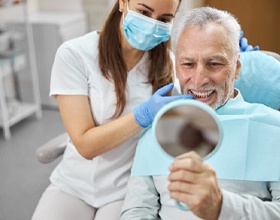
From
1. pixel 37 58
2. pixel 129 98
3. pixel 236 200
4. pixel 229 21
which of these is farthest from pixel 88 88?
pixel 37 58

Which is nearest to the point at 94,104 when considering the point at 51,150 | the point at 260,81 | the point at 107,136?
the point at 107,136

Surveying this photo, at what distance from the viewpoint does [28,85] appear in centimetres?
402

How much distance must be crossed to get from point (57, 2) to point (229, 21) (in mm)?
3118

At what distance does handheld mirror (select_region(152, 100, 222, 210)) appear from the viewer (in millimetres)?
768

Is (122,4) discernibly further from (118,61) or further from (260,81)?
(260,81)

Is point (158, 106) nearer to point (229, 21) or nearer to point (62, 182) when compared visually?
point (229, 21)

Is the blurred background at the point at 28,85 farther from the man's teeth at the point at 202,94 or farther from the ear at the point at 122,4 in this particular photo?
the man's teeth at the point at 202,94

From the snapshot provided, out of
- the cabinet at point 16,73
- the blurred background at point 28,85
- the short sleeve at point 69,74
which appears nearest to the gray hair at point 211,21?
the short sleeve at point 69,74

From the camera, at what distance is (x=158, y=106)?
122 cm

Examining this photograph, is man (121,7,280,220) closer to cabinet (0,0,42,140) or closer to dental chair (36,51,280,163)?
dental chair (36,51,280,163)

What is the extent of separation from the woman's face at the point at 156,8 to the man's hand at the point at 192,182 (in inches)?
30.3

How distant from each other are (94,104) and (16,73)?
2.61 meters

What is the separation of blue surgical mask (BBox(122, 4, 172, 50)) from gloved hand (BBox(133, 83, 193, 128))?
26 cm

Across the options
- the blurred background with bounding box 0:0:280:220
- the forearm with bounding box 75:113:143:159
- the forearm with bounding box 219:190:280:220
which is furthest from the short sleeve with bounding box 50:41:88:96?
the blurred background with bounding box 0:0:280:220
